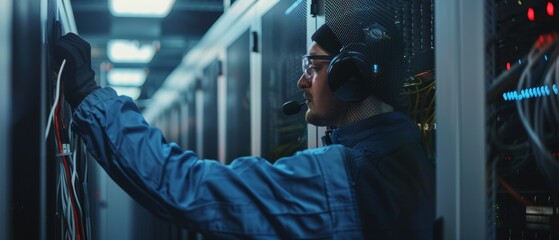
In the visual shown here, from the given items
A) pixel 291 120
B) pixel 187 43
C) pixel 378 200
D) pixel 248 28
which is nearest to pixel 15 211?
pixel 378 200

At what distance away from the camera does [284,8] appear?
247 cm

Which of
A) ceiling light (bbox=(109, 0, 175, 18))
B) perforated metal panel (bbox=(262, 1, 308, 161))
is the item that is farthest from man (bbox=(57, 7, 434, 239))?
ceiling light (bbox=(109, 0, 175, 18))

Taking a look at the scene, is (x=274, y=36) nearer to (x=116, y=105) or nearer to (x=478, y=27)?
(x=116, y=105)

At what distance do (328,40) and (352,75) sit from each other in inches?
7.6

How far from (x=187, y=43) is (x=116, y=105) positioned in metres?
5.77

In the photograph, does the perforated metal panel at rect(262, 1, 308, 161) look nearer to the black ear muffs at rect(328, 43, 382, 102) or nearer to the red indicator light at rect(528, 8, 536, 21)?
the black ear muffs at rect(328, 43, 382, 102)

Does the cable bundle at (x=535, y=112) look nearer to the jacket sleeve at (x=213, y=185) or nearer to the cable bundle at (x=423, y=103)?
the jacket sleeve at (x=213, y=185)

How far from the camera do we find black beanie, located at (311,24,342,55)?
1857mm

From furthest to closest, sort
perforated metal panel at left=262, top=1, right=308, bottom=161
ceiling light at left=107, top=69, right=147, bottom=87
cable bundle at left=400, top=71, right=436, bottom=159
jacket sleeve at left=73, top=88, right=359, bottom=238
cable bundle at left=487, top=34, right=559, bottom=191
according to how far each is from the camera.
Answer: ceiling light at left=107, top=69, right=147, bottom=87, perforated metal panel at left=262, top=1, right=308, bottom=161, cable bundle at left=400, top=71, right=436, bottom=159, jacket sleeve at left=73, top=88, right=359, bottom=238, cable bundle at left=487, top=34, right=559, bottom=191

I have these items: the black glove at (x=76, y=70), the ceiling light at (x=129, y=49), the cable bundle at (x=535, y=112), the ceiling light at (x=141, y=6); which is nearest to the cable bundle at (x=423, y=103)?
the cable bundle at (x=535, y=112)

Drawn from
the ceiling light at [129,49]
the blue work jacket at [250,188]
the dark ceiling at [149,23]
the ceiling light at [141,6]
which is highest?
the dark ceiling at [149,23]

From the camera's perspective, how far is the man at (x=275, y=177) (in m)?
1.49

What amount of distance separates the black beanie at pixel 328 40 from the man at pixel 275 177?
0.47 ft

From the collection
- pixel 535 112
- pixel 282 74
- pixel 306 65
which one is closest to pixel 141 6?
pixel 282 74
